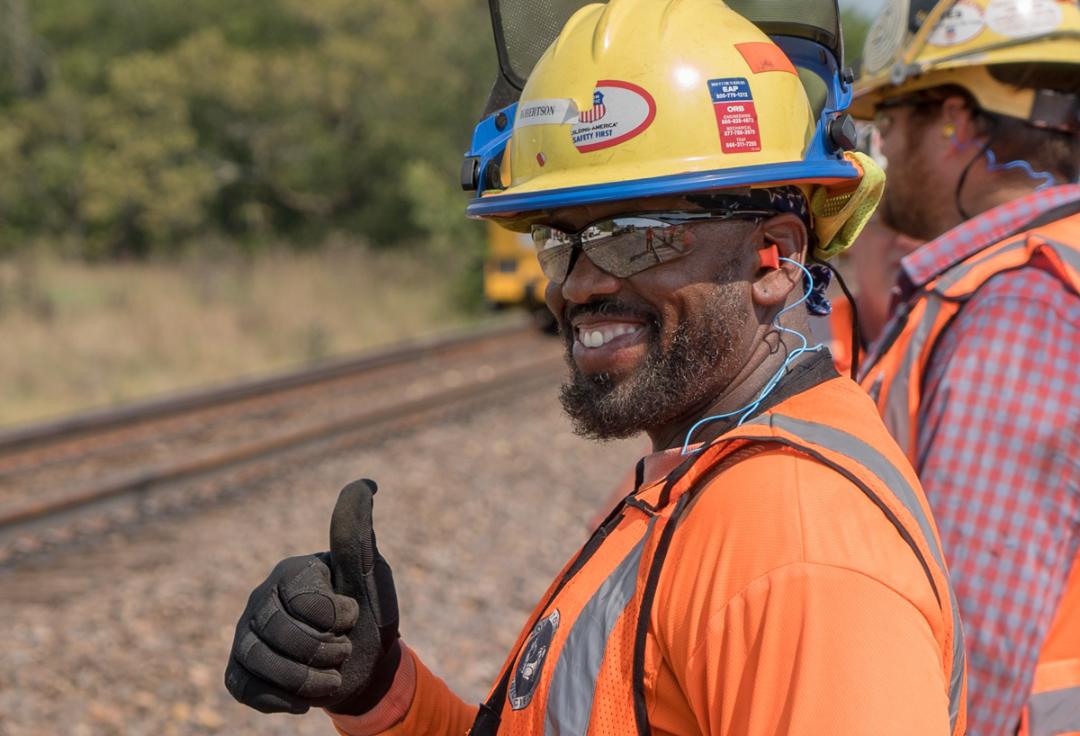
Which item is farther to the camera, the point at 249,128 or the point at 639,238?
the point at 249,128

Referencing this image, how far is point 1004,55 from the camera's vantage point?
2822 millimetres

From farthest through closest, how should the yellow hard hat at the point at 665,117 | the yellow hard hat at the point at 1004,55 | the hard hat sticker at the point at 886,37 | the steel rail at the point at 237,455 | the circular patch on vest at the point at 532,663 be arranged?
the steel rail at the point at 237,455
the hard hat sticker at the point at 886,37
the yellow hard hat at the point at 1004,55
the yellow hard hat at the point at 665,117
the circular patch on vest at the point at 532,663

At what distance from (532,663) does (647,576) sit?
271 mm

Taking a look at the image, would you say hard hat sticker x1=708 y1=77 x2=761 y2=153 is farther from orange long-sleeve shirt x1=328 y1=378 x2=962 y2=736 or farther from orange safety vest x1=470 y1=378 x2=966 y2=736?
orange long-sleeve shirt x1=328 y1=378 x2=962 y2=736

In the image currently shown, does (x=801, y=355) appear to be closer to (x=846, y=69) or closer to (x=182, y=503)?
(x=846, y=69)

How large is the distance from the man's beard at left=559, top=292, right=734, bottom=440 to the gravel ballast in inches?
115

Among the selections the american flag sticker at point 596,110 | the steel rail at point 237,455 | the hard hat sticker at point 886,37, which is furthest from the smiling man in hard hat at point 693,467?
the steel rail at point 237,455

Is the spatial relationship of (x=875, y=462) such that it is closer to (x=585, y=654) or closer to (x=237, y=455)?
(x=585, y=654)

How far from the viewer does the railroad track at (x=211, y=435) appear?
778 cm

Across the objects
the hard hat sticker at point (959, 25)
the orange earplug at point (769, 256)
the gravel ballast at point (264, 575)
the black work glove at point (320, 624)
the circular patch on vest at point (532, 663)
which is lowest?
the gravel ballast at point (264, 575)

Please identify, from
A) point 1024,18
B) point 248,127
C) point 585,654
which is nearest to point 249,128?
point 248,127

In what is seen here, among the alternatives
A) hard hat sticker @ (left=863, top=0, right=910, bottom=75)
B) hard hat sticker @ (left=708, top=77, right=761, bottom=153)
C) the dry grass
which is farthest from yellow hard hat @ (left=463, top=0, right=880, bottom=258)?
the dry grass

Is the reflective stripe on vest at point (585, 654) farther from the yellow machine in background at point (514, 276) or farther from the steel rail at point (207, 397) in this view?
the yellow machine in background at point (514, 276)

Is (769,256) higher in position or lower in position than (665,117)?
lower
